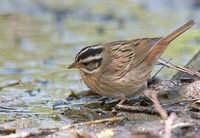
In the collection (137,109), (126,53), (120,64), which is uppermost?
(126,53)

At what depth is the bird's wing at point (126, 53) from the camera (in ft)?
32.1

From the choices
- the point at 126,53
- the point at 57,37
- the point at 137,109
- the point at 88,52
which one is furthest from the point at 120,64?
the point at 57,37

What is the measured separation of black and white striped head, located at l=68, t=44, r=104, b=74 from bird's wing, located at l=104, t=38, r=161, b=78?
189 millimetres

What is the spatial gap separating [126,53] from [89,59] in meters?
0.68

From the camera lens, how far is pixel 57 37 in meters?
14.6

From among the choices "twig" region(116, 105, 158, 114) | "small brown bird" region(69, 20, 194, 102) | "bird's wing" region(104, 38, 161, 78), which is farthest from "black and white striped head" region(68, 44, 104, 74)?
"twig" region(116, 105, 158, 114)

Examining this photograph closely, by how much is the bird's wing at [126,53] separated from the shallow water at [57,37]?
98cm

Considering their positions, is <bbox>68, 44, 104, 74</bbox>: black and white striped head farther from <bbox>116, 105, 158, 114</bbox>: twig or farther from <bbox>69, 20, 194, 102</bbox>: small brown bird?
<bbox>116, 105, 158, 114</bbox>: twig

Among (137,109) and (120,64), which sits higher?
(120,64)

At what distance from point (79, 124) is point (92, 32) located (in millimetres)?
6872

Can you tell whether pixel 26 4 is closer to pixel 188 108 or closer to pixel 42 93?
pixel 42 93

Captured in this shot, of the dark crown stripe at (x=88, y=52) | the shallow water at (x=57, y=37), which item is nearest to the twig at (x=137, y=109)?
the shallow water at (x=57, y=37)

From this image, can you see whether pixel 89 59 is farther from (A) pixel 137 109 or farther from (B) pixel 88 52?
(A) pixel 137 109

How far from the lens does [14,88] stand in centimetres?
1120
